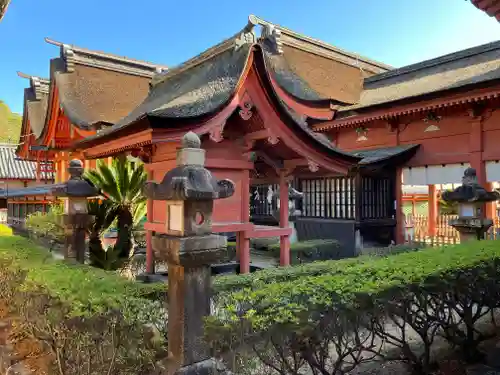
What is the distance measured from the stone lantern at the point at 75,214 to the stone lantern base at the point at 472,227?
6.95 metres

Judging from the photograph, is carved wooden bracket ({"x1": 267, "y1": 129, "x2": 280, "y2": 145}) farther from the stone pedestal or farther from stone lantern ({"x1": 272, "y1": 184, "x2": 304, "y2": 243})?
stone lantern ({"x1": 272, "y1": 184, "x2": 304, "y2": 243})

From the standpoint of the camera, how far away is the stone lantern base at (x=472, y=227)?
24.8ft

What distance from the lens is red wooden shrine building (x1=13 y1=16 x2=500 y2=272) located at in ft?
20.1

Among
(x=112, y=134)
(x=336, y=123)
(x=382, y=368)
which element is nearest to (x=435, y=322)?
(x=382, y=368)

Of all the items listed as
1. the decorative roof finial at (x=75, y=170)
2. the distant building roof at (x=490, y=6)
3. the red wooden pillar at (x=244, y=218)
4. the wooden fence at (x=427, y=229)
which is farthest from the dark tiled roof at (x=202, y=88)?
the wooden fence at (x=427, y=229)

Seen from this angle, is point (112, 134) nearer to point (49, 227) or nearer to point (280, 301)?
point (280, 301)

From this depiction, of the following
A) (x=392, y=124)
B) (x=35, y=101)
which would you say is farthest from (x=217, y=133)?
(x=35, y=101)

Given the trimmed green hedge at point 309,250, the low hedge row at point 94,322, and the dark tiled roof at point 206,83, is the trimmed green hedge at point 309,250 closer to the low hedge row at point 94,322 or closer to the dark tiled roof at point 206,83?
→ the dark tiled roof at point 206,83

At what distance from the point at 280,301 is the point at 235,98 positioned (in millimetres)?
3544

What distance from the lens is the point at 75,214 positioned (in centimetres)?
686

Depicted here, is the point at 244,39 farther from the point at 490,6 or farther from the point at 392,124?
the point at 392,124

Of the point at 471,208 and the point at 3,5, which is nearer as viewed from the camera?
the point at 3,5

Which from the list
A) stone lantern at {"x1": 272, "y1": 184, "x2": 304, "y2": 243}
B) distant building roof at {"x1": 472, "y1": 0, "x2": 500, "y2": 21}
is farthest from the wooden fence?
distant building roof at {"x1": 472, "y1": 0, "x2": 500, "y2": 21}

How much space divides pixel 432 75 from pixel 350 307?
43.2 feet
